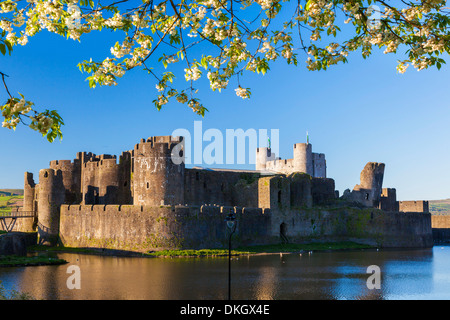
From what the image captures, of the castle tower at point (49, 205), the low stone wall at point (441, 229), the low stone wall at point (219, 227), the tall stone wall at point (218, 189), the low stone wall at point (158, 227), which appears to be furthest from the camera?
the low stone wall at point (441, 229)

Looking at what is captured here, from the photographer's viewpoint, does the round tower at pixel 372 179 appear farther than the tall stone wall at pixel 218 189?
Yes

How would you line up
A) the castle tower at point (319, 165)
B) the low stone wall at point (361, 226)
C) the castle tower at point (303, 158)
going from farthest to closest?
1. the castle tower at point (319, 165)
2. the castle tower at point (303, 158)
3. the low stone wall at point (361, 226)

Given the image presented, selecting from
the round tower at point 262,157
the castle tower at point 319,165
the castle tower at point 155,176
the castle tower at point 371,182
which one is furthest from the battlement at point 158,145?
the round tower at point 262,157

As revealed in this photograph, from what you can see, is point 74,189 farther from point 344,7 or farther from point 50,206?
point 344,7

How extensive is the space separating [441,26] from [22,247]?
1461 inches

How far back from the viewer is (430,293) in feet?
75.6

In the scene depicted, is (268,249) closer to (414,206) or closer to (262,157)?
(414,206)

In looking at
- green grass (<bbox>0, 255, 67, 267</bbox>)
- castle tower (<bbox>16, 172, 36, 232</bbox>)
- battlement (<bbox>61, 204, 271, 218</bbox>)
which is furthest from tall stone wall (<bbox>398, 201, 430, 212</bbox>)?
green grass (<bbox>0, 255, 67, 267</bbox>)

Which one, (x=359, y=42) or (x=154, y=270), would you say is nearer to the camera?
(x=359, y=42)

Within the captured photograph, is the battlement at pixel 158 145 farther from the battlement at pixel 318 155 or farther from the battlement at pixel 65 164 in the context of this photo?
the battlement at pixel 318 155

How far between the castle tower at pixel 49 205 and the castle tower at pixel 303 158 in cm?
3223

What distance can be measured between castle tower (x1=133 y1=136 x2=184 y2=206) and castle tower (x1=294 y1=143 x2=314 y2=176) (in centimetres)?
2767

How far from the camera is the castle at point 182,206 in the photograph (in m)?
39.8
